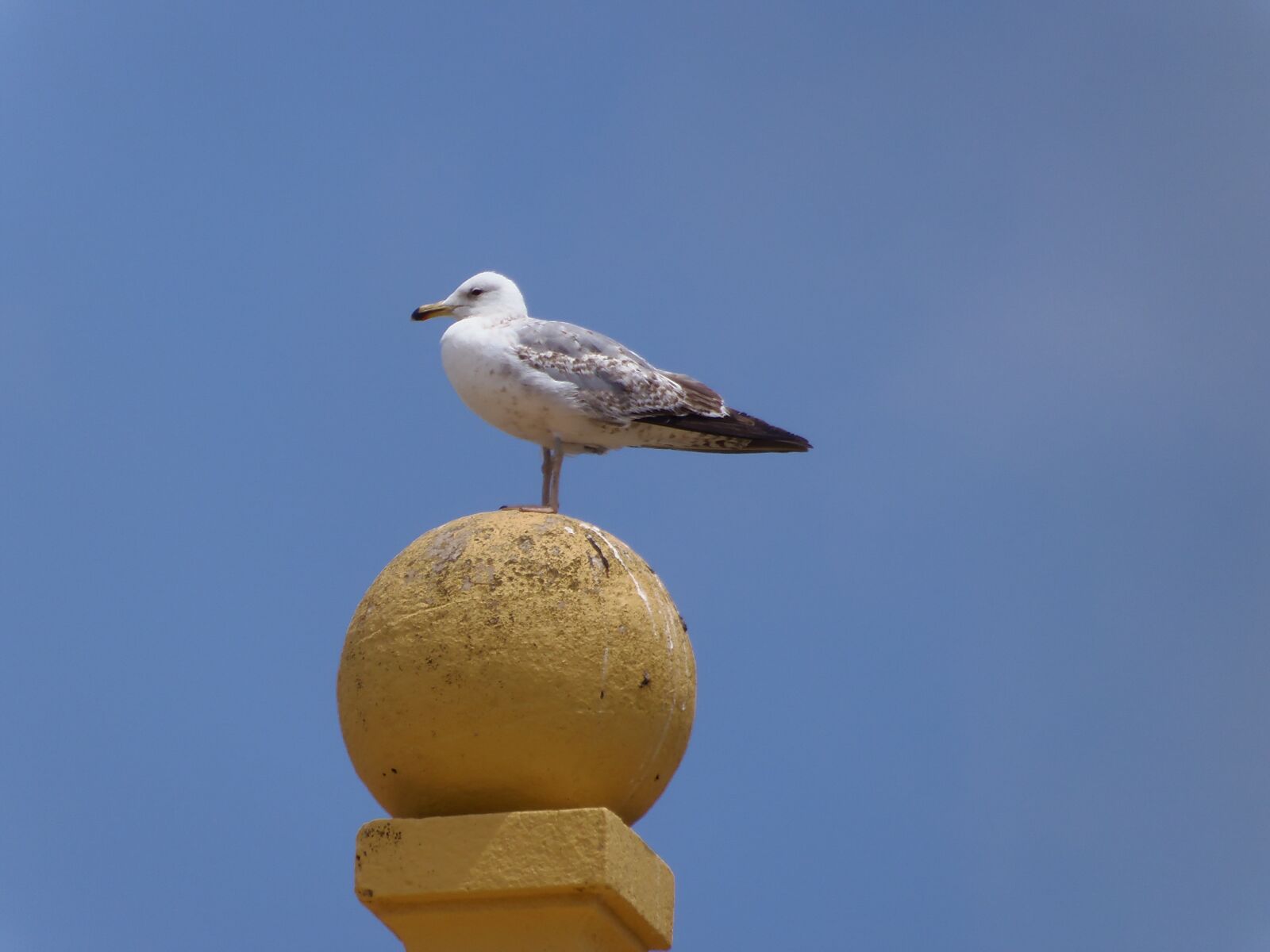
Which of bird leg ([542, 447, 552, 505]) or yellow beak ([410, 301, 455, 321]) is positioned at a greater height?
yellow beak ([410, 301, 455, 321])

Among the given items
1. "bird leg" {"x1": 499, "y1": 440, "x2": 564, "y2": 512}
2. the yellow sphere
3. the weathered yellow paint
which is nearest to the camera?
the weathered yellow paint

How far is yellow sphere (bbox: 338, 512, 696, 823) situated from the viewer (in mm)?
7336

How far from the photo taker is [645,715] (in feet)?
24.7

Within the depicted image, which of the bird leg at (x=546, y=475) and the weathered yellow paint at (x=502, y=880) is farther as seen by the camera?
the bird leg at (x=546, y=475)

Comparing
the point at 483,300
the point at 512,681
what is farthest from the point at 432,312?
the point at 512,681

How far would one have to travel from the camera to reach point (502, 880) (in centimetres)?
711

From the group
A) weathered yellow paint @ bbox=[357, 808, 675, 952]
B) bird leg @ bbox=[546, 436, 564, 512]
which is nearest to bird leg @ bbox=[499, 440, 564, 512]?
bird leg @ bbox=[546, 436, 564, 512]

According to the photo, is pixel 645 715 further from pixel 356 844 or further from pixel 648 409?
pixel 648 409

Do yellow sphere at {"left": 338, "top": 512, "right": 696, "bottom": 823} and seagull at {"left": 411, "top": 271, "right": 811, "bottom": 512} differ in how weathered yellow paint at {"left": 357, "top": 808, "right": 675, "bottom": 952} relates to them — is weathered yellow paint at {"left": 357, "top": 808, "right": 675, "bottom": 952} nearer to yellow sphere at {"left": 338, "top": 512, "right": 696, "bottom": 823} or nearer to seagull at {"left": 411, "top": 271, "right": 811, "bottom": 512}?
yellow sphere at {"left": 338, "top": 512, "right": 696, "bottom": 823}

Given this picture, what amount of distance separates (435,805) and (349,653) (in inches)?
28.4

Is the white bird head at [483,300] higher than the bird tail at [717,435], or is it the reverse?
the white bird head at [483,300]

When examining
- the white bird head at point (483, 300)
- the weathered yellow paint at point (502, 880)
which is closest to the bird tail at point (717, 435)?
the white bird head at point (483, 300)

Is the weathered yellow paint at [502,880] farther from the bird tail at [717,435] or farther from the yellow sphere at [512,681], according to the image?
the bird tail at [717,435]

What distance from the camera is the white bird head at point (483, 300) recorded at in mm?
10539
